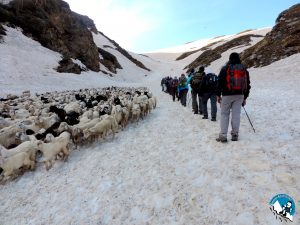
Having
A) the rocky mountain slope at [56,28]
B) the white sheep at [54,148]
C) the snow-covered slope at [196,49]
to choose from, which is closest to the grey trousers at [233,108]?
the white sheep at [54,148]

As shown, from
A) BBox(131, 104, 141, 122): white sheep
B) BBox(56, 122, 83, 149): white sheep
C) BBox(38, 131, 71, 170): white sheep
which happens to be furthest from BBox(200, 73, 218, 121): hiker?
BBox(38, 131, 71, 170): white sheep

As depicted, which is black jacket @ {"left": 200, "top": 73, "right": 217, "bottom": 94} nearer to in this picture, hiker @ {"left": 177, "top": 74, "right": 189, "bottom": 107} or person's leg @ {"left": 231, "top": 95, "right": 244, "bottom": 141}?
person's leg @ {"left": 231, "top": 95, "right": 244, "bottom": 141}

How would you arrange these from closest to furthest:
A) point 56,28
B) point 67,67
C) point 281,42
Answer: point 281,42, point 67,67, point 56,28

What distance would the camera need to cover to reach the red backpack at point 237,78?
22.1ft

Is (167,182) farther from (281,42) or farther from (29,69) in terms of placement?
(29,69)

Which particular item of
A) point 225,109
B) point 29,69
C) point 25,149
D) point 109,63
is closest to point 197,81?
point 225,109

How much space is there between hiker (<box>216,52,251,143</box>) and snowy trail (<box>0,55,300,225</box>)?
622 millimetres

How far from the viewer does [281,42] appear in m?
24.8

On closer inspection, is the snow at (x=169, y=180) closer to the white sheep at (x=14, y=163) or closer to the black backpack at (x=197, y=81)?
the white sheep at (x=14, y=163)

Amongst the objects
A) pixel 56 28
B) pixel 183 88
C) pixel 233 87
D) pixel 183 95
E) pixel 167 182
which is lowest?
pixel 167 182

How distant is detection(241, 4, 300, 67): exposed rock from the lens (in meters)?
22.7

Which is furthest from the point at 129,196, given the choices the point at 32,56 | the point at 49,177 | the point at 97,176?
the point at 32,56

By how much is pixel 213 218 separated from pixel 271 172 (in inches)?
67.0

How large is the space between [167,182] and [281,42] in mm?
23818
